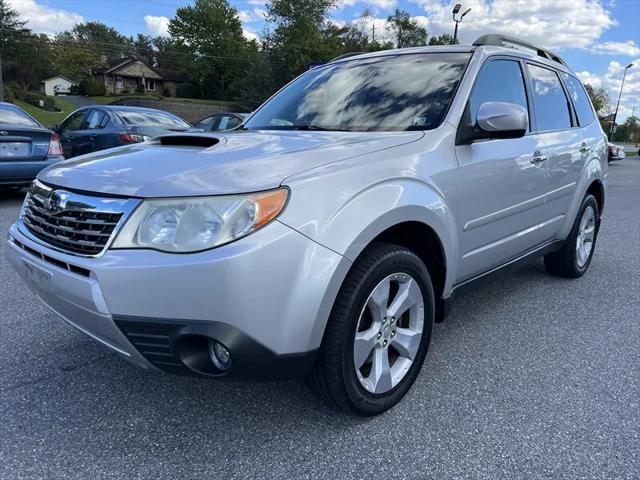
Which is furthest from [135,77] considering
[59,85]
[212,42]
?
[212,42]

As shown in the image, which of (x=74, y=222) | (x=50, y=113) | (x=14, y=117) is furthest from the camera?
(x=50, y=113)

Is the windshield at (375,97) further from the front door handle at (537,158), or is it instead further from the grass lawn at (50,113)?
the grass lawn at (50,113)

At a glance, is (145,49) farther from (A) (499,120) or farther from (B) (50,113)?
(A) (499,120)

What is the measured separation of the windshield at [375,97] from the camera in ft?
9.42

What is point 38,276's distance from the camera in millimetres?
2248

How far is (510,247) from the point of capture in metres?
3.37

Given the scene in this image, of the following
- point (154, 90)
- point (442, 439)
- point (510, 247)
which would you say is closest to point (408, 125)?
point (510, 247)

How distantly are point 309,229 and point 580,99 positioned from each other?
3659mm

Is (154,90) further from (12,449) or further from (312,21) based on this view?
(12,449)

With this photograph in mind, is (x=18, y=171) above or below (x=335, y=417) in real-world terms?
above

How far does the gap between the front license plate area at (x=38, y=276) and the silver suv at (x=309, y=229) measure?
11 millimetres

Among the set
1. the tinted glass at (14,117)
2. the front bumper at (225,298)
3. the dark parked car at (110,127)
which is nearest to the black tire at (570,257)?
the front bumper at (225,298)

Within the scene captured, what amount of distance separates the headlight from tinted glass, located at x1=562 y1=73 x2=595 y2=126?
3.44 metres

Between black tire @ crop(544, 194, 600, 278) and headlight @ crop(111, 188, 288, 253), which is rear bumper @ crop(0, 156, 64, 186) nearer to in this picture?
headlight @ crop(111, 188, 288, 253)
